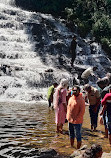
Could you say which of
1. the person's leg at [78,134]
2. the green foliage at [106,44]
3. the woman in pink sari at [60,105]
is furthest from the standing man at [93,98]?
the green foliage at [106,44]

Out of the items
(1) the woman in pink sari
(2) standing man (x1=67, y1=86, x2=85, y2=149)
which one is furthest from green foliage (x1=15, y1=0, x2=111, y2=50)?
(2) standing man (x1=67, y1=86, x2=85, y2=149)

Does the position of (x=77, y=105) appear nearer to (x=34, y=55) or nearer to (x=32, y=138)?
(x=32, y=138)

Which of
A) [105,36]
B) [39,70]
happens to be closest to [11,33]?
[39,70]

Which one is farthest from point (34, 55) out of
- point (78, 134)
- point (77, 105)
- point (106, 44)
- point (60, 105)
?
point (78, 134)

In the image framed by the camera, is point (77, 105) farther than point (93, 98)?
No

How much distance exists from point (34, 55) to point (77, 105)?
17802mm

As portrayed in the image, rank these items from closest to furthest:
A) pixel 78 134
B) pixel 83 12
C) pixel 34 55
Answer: pixel 78 134, pixel 34 55, pixel 83 12

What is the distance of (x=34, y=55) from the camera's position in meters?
22.9

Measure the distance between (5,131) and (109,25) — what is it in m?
27.1

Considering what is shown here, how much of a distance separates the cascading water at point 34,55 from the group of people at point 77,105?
8957mm

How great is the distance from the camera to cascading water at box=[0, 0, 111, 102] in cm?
1795

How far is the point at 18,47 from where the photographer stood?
23062mm

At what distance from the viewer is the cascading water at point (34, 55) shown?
707 inches

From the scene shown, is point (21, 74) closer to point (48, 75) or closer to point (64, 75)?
point (48, 75)
